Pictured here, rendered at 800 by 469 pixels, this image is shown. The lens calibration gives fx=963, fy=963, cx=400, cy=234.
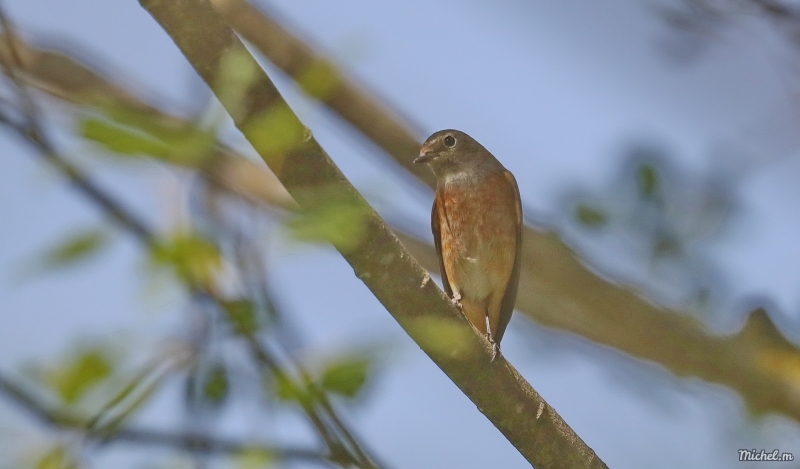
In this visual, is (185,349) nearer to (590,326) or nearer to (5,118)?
(5,118)

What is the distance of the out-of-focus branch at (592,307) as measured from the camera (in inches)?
233

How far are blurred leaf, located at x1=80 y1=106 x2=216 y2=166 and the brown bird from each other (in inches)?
183

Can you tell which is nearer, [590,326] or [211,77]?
[211,77]

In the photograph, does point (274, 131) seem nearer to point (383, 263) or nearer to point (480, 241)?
point (383, 263)

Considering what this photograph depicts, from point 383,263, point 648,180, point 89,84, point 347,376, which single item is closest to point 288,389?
point 347,376

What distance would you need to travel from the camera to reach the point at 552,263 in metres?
7.20

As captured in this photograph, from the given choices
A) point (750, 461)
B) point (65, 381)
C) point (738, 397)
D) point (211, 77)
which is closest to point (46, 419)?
point (65, 381)

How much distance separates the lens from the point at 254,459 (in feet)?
5.84

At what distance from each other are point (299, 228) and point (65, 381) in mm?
534

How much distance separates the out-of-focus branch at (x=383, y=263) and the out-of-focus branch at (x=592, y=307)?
218cm

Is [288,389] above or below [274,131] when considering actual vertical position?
below

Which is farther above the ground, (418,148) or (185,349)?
(418,148)

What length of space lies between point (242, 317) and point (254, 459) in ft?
0.87

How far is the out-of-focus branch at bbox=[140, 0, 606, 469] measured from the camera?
8.70 feet
